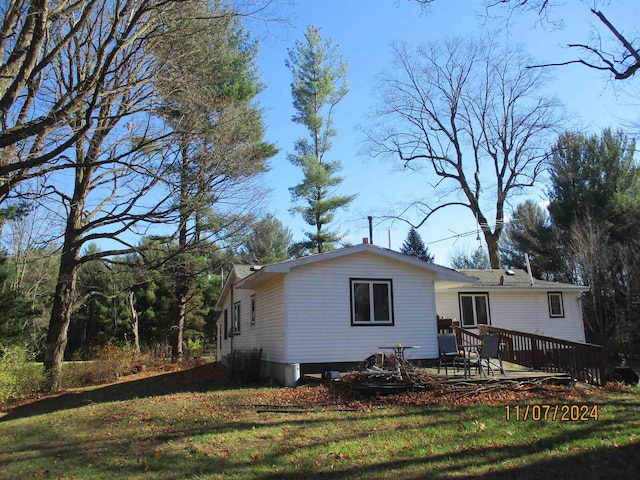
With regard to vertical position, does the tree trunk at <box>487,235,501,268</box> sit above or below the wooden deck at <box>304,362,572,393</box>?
above

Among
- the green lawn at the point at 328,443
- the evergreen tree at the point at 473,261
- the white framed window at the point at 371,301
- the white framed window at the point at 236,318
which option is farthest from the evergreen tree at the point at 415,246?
the green lawn at the point at 328,443

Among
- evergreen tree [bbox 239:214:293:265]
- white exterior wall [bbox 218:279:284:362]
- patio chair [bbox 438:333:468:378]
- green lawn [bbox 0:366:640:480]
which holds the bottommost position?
green lawn [bbox 0:366:640:480]

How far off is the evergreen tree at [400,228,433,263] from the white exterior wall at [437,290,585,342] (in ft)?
68.7

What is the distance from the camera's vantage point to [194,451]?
6.52 meters

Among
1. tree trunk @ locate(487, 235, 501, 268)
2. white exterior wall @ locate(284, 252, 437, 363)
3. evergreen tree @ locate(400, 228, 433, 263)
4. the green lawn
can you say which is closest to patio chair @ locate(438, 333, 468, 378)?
white exterior wall @ locate(284, 252, 437, 363)

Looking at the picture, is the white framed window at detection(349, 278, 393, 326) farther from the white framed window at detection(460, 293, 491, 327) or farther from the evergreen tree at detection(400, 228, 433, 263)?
the evergreen tree at detection(400, 228, 433, 263)

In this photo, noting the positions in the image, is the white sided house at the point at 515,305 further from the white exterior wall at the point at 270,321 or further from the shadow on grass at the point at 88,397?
the shadow on grass at the point at 88,397

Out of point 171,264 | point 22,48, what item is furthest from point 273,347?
point 22,48

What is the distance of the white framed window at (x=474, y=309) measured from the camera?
1973cm

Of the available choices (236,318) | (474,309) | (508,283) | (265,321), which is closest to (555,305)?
(508,283)

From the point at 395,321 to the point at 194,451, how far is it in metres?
8.48

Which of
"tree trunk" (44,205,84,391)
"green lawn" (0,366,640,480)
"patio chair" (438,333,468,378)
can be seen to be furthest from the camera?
"tree trunk" (44,205,84,391)

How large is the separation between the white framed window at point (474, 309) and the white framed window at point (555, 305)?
312 cm

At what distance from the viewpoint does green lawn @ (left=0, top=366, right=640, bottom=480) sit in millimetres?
5703
